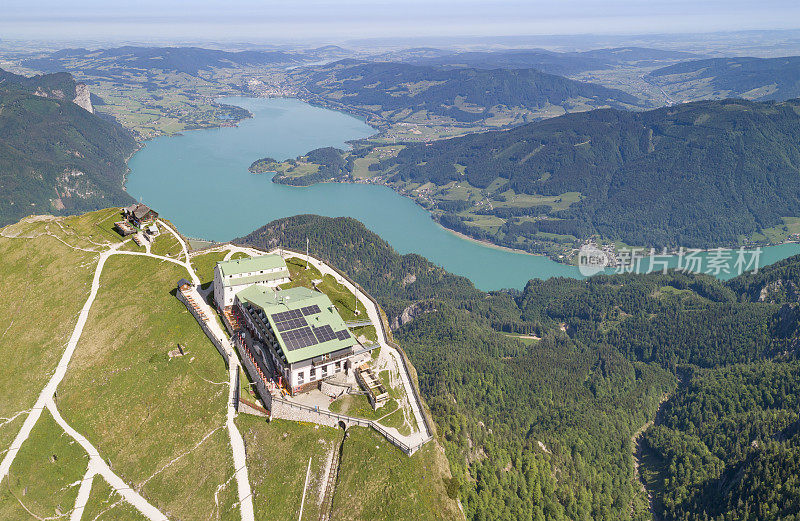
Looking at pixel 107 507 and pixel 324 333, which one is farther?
pixel 324 333

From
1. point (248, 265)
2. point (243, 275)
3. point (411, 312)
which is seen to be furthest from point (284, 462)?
point (411, 312)

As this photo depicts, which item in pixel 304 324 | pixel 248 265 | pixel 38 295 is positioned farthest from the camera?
pixel 38 295

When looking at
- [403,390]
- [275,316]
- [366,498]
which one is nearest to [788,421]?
[403,390]

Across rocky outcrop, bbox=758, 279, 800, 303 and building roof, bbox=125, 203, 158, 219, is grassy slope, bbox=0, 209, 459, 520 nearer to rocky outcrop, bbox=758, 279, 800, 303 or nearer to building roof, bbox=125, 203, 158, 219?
building roof, bbox=125, 203, 158, 219

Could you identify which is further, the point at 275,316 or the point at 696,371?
the point at 696,371

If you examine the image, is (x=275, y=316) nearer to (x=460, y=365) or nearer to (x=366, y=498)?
(x=366, y=498)

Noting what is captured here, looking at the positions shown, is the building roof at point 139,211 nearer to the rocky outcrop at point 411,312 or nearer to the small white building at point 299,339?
the small white building at point 299,339

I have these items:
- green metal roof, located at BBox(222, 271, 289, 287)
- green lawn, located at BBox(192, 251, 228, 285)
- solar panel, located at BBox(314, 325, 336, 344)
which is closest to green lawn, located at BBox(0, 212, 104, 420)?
green lawn, located at BBox(192, 251, 228, 285)

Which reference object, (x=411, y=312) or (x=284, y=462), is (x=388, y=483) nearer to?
(x=284, y=462)
